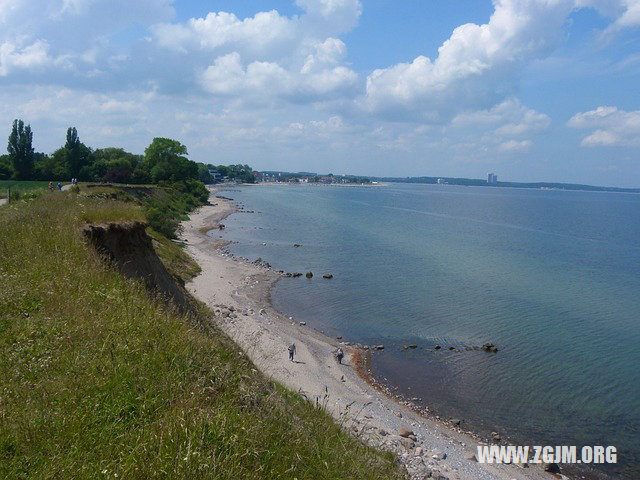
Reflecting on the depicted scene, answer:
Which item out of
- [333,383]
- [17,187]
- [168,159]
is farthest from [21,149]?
[333,383]

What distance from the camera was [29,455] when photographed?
5020 millimetres

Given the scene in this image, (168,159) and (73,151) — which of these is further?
(168,159)

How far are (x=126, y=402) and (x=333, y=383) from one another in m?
16.7

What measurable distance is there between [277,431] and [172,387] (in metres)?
1.65

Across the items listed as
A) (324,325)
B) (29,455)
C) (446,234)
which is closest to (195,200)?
(446,234)

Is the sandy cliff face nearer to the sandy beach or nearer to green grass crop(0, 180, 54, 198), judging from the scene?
the sandy beach

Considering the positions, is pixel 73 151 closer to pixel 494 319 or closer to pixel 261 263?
pixel 261 263

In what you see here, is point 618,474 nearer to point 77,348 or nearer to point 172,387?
point 172,387

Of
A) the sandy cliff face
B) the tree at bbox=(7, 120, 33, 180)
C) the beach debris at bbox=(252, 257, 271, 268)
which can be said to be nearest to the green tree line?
the tree at bbox=(7, 120, 33, 180)

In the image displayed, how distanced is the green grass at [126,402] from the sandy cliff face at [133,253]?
2.60 metres

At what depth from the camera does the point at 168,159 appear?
4594 inches

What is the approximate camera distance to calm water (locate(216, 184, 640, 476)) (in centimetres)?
2183

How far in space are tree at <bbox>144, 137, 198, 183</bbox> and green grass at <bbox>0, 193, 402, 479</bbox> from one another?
109m

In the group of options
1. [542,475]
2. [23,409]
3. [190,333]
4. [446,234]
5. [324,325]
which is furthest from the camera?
[446,234]
